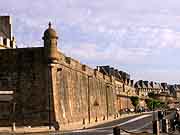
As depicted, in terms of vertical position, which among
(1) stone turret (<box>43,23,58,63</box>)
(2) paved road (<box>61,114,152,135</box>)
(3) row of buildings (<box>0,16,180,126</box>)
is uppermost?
(1) stone turret (<box>43,23,58,63</box>)

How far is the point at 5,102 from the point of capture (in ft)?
155

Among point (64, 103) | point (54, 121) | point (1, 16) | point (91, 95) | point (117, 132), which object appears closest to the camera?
point (117, 132)

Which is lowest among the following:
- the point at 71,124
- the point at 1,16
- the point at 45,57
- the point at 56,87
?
the point at 71,124

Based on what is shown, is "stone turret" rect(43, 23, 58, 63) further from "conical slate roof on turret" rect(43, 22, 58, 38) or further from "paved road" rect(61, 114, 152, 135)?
"paved road" rect(61, 114, 152, 135)

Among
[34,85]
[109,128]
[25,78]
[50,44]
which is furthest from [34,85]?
[109,128]

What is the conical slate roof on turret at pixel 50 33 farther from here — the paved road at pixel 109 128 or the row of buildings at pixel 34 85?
the paved road at pixel 109 128

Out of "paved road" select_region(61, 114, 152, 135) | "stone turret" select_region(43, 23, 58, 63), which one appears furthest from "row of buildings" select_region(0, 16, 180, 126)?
"paved road" select_region(61, 114, 152, 135)

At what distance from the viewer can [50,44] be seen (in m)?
46.8

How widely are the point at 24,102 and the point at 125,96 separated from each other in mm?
80484

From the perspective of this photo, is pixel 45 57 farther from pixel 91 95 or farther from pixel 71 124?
pixel 91 95

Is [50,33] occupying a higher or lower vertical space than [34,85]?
higher

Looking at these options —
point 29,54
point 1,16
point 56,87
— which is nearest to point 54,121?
point 56,87

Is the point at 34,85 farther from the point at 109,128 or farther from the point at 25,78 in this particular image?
the point at 109,128

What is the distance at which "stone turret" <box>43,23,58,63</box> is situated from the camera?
154 feet
